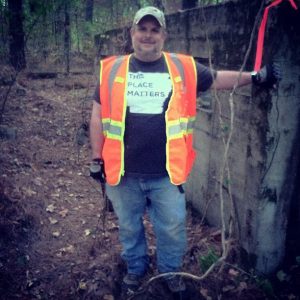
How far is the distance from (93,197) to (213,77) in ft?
12.3

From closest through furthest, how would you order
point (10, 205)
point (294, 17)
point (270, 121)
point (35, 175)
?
point (294, 17), point (270, 121), point (10, 205), point (35, 175)

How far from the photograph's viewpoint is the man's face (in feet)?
10.1

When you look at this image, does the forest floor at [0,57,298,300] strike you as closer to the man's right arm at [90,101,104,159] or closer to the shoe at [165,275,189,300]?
the shoe at [165,275,189,300]

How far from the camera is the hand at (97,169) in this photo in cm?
335

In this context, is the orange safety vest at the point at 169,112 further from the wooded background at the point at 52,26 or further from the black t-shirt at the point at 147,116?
the wooded background at the point at 52,26

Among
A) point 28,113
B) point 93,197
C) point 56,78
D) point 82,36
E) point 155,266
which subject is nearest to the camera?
point 155,266

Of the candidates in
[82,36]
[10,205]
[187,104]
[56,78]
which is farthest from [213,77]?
[82,36]

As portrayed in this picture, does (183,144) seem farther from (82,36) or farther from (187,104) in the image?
(82,36)

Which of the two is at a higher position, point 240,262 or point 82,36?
point 82,36

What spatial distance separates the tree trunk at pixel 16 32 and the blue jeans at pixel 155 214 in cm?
823

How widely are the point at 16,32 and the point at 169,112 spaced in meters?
9.88

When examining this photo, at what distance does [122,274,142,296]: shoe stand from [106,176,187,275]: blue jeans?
196 millimetres

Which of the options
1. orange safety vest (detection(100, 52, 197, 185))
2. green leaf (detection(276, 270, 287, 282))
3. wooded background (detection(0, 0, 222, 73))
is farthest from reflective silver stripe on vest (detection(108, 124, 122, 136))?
wooded background (detection(0, 0, 222, 73))

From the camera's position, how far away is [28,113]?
9859 mm
